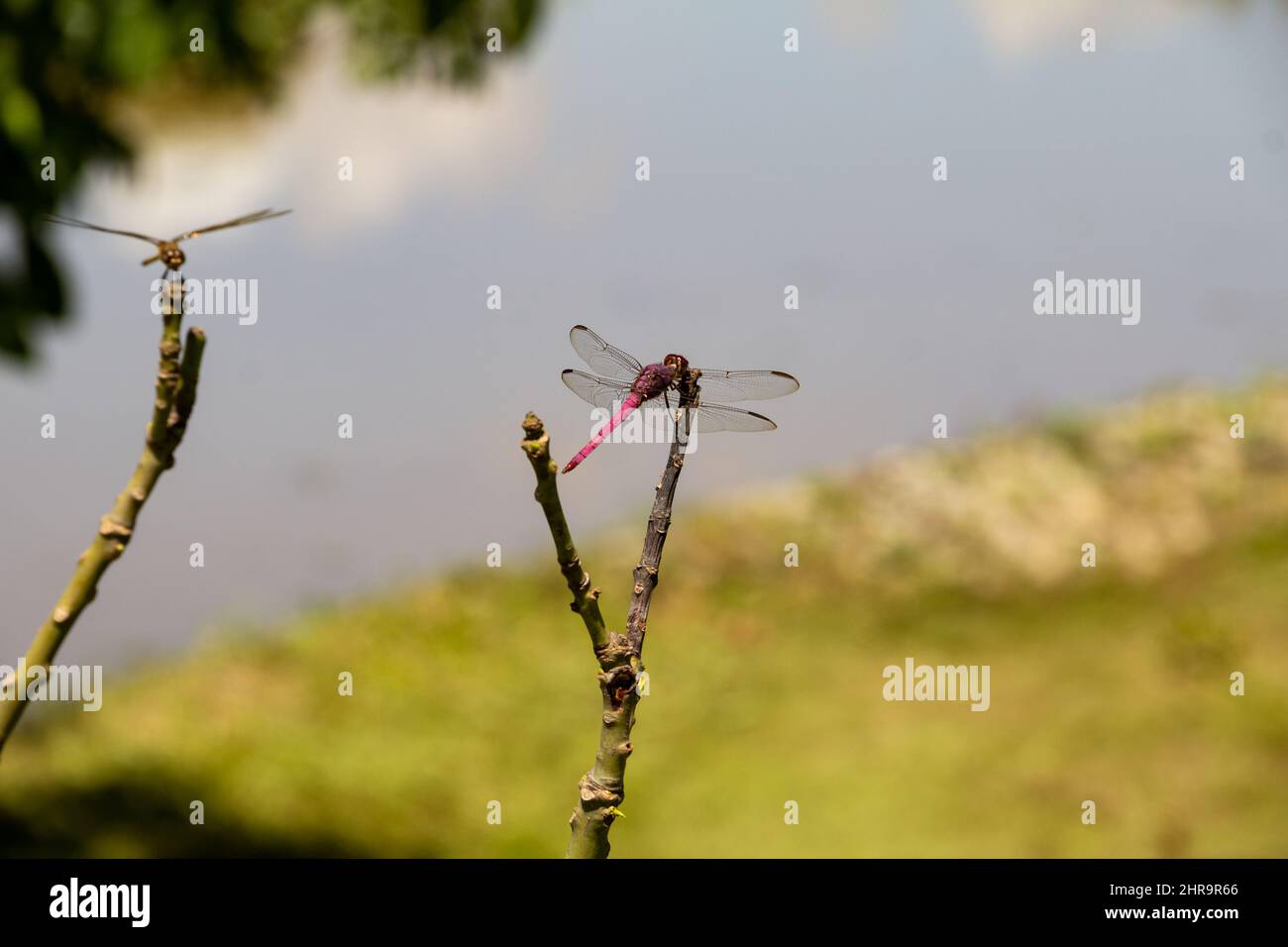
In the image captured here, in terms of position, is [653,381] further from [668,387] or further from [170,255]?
[170,255]

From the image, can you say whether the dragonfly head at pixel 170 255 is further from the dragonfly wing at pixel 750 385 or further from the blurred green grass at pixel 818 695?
the blurred green grass at pixel 818 695

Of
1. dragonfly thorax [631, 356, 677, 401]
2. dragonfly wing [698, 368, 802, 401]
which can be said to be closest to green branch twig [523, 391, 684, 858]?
dragonfly thorax [631, 356, 677, 401]

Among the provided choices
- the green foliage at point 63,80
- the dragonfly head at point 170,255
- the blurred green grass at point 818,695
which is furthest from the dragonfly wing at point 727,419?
the blurred green grass at point 818,695

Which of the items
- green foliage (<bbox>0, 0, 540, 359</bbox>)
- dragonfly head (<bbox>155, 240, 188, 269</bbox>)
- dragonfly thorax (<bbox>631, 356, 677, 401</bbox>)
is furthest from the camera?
green foliage (<bbox>0, 0, 540, 359</bbox>)

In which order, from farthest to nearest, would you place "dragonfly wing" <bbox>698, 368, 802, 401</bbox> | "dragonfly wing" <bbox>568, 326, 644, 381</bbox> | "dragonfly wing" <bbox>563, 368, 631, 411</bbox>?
"dragonfly wing" <bbox>568, 326, 644, 381</bbox> → "dragonfly wing" <bbox>563, 368, 631, 411</bbox> → "dragonfly wing" <bbox>698, 368, 802, 401</bbox>

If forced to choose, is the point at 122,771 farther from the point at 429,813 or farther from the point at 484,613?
the point at 484,613

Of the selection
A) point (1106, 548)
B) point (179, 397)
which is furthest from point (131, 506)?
point (1106, 548)

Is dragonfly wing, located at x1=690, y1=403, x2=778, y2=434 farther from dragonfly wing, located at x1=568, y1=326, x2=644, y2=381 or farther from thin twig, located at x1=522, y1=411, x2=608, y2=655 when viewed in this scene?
thin twig, located at x1=522, y1=411, x2=608, y2=655
